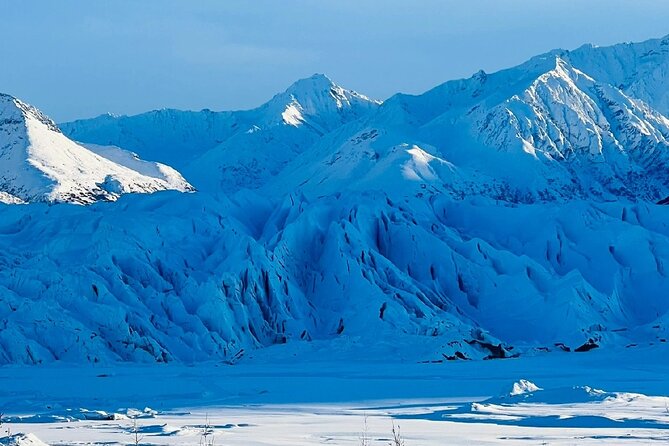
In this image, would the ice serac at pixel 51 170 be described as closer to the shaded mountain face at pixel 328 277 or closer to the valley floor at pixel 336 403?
the shaded mountain face at pixel 328 277

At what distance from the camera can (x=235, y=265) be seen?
65.8m

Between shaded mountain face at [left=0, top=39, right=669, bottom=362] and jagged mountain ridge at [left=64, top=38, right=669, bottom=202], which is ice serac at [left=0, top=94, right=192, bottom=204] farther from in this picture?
shaded mountain face at [left=0, top=39, right=669, bottom=362]

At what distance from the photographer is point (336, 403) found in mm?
30906

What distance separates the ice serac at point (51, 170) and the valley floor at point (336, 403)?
7927 cm

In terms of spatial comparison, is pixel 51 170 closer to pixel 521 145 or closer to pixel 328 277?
pixel 521 145

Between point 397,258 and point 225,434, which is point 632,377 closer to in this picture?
point 225,434

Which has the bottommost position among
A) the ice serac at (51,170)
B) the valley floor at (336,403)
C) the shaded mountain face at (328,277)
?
the valley floor at (336,403)

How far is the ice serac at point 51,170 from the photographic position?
12812cm

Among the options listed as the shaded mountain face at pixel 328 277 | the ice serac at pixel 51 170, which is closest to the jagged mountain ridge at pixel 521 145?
the ice serac at pixel 51 170

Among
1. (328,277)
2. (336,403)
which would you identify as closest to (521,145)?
(328,277)

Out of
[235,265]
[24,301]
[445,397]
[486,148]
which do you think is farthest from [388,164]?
[445,397]

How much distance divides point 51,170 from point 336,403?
362ft

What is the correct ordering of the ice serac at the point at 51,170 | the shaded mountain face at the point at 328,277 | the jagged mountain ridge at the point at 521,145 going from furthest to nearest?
the jagged mountain ridge at the point at 521,145
the ice serac at the point at 51,170
the shaded mountain face at the point at 328,277

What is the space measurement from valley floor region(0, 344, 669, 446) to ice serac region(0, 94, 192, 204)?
260 feet
